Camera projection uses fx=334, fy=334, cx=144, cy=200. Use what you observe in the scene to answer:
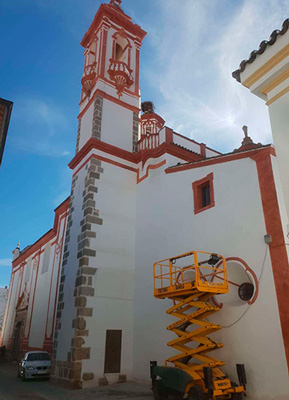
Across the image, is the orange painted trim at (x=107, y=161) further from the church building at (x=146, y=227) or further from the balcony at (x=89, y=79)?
the balcony at (x=89, y=79)

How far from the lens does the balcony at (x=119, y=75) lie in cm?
1744

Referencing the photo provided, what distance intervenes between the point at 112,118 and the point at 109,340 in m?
10.1

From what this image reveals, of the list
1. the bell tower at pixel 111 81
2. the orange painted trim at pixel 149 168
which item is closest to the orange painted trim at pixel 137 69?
the bell tower at pixel 111 81

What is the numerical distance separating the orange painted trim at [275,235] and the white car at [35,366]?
10861 millimetres

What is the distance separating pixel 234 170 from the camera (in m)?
11.1

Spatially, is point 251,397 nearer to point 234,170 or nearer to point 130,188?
point 234,170

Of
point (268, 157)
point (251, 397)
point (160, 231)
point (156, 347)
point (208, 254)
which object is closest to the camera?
point (251, 397)

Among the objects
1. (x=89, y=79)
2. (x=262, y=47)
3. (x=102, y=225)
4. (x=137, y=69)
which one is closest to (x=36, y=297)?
(x=102, y=225)

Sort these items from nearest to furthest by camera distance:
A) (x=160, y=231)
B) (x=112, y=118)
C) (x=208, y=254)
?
(x=208, y=254) < (x=160, y=231) < (x=112, y=118)

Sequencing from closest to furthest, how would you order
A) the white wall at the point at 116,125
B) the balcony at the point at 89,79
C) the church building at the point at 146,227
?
the church building at the point at 146,227, the white wall at the point at 116,125, the balcony at the point at 89,79

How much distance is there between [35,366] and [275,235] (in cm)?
1172

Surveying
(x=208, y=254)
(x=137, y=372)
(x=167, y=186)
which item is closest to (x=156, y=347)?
(x=137, y=372)

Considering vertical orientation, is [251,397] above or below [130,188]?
below

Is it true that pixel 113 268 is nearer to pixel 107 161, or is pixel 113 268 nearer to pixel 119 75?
pixel 107 161
